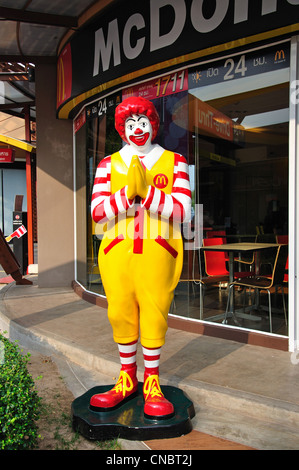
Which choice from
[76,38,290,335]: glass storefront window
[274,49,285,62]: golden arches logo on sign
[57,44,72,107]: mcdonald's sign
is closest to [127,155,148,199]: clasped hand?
Result: [76,38,290,335]: glass storefront window

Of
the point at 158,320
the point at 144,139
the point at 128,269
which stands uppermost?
the point at 144,139

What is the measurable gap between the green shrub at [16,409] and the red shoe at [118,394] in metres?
0.43

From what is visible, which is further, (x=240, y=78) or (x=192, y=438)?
(x=240, y=78)

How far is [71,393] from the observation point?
334 centimetres

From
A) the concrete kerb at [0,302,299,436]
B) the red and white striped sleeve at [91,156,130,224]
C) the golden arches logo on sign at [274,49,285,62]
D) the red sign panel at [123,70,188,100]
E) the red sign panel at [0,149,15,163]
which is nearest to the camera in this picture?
the red and white striped sleeve at [91,156,130,224]

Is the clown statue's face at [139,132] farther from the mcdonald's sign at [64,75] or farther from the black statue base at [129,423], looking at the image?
the mcdonald's sign at [64,75]

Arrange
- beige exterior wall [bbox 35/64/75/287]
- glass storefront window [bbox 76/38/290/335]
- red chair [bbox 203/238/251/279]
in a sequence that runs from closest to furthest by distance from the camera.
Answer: glass storefront window [bbox 76/38/290/335], red chair [bbox 203/238/251/279], beige exterior wall [bbox 35/64/75/287]

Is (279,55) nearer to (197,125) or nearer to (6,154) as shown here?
(197,125)

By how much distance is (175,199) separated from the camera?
8.09 feet

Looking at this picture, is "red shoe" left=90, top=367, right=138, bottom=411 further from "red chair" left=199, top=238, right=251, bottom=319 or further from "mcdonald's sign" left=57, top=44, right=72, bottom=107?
"mcdonald's sign" left=57, top=44, right=72, bottom=107

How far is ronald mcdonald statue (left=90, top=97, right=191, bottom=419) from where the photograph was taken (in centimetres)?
245
